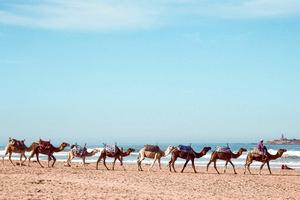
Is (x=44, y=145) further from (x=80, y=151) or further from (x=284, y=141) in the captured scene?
(x=284, y=141)

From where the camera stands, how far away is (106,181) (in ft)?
72.3

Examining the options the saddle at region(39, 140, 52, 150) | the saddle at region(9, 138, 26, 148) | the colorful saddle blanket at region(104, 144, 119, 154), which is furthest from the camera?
the saddle at region(9, 138, 26, 148)

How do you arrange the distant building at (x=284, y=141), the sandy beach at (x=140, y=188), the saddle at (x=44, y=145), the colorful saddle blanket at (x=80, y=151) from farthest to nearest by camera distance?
1. the distant building at (x=284, y=141)
2. the colorful saddle blanket at (x=80, y=151)
3. the saddle at (x=44, y=145)
4. the sandy beach at (x=140, y=188)

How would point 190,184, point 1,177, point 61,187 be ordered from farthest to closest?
1. point 190,184
2. point 1,177
3. point 61,187

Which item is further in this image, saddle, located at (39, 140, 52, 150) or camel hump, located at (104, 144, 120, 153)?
camel hump, located at (104, 144, 120, 153)

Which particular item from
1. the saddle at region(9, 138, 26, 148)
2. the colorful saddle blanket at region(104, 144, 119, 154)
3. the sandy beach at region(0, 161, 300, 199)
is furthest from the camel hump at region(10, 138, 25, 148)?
the sandy beach at region(0, 161, 300, 199)

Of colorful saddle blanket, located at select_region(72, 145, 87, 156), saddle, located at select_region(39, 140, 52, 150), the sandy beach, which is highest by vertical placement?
saddle, located at select_region(39, 140, 52, 150)

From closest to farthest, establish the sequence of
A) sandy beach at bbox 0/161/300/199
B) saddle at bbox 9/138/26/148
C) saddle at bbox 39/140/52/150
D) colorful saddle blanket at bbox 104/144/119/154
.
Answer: sandy beach at bbox 0/161/300/199 < saddle at bbox 39/140/52/150 < colorful saddle blanket at bbox 104/144/119/154 < saddle at bbox 9/138/26/148

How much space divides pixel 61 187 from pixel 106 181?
3.64 m

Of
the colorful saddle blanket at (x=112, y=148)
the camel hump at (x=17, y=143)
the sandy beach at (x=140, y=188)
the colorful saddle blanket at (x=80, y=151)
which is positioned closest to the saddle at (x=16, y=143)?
the camel hump at (x=17, y=143)

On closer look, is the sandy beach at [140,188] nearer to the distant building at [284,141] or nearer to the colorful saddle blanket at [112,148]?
the colorful saddle blanket at [112,148]

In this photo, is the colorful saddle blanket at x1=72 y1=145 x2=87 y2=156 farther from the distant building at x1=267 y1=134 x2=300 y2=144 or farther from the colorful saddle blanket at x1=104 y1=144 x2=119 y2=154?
the distant building at x1=267 y1=134 x2=300 y2=144

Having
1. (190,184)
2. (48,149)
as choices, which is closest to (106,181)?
(190,184)

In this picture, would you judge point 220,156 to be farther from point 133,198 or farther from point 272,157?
point 133,198
